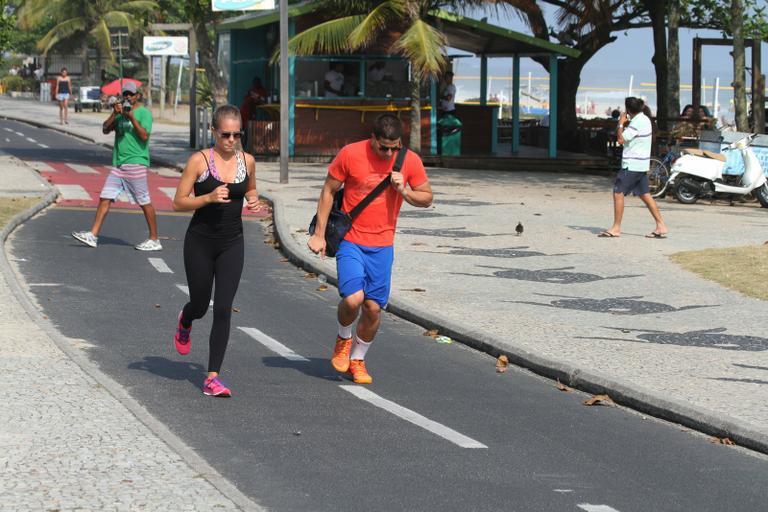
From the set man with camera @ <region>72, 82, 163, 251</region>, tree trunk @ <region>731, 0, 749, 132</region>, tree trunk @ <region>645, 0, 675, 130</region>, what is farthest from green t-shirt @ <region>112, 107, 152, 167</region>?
tree trunk @ <region>645, 0, 675, 130</region>

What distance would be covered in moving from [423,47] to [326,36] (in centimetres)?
Result: 244

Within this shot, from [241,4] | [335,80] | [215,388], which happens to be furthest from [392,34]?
[215,388]

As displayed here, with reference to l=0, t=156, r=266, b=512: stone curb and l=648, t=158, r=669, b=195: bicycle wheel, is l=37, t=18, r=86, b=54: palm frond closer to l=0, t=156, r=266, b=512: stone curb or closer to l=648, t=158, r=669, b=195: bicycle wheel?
l=648, t=158, r=669, b=195: bicycle wheel

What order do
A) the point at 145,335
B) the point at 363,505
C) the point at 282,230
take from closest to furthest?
the point at 363,505 → the point at 145,335 → the point at 282,230

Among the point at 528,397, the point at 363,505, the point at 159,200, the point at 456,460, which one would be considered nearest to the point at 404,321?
the point at 528,397

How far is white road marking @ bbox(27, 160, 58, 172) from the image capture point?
29530 millimetres

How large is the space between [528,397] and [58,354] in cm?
307

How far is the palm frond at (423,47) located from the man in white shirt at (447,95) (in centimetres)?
287

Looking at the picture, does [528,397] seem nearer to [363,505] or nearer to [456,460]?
[456,460]

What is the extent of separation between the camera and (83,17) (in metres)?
78.6

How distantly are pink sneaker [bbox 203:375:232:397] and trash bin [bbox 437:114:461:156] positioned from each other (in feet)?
88.0

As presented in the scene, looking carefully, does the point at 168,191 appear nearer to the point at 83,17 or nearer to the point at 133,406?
the point at 133,406

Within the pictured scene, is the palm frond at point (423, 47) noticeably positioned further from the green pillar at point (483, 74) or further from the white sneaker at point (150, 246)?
the white sneaker at point (150, 246)

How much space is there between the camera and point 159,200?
23.3 meters
